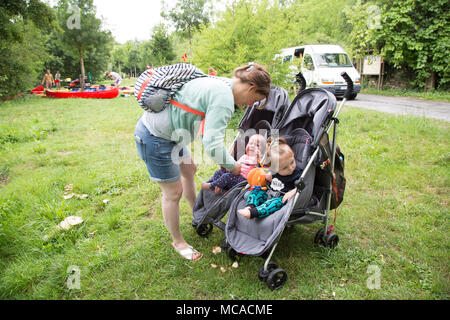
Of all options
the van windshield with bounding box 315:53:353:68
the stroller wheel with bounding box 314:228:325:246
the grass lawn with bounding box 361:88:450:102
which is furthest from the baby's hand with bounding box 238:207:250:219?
the grass lawn with bounding box 361:88:450:102

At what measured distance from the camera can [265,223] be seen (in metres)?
2.46

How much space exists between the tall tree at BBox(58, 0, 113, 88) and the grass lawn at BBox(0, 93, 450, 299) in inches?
563

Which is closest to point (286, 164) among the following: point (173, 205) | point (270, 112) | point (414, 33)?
point (270, 112)

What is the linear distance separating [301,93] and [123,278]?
8.24ft

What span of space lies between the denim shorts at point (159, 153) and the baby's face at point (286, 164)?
36.8 inches

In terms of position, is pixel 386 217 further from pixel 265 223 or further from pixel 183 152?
pixel 183 152

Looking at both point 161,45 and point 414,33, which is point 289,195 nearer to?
point 414,33

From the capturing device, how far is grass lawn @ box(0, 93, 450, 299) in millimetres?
2449

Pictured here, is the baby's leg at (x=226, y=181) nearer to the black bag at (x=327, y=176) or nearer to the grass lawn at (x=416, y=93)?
the black bag at (x=327, y=176)

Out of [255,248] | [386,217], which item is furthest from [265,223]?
[386,217]

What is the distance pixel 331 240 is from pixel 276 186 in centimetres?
79

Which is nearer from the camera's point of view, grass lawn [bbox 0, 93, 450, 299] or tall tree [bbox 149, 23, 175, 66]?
grass lawn [bbox 0, 93, 450, 299]

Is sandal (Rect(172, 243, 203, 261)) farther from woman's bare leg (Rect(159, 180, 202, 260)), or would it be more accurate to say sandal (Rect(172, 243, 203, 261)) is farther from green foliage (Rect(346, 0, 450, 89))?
green foliage (Rect(346, 0, 450, 89))

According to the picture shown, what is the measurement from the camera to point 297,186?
2.35m
